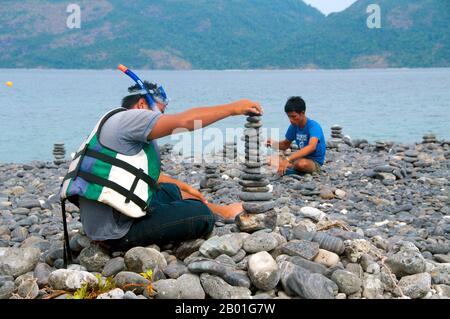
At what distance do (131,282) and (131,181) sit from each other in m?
0.88

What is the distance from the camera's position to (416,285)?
A: 17.8 feet

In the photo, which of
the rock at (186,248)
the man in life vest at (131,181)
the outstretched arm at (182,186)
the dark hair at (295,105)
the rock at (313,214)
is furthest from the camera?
the dark hair at (295,105)

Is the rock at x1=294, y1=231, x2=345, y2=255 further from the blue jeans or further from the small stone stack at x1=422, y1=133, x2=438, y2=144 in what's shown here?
the small stone stack at x1=422, y1=133, x2=438, y2=144

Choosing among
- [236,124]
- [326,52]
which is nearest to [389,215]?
[236,124]

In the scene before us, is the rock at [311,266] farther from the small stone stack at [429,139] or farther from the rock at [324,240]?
the small stone stack at [429,139]

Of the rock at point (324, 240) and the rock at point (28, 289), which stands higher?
the rock at point (324, 240)

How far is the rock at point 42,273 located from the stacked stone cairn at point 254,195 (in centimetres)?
187

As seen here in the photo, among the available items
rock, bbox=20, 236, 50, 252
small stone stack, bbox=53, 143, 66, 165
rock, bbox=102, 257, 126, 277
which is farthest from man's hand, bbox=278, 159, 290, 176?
small stone stack, bbox=53, 143, 66, 165

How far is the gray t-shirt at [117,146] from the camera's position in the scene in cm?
535

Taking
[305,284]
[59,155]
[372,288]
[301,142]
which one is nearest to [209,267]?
[305,284]

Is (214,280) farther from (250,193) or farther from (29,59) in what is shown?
(29,59)

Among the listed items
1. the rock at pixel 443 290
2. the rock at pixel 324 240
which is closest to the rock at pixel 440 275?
the rock at pixel 443 290

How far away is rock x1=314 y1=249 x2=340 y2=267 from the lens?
5590mm

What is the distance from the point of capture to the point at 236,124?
43125 mm
